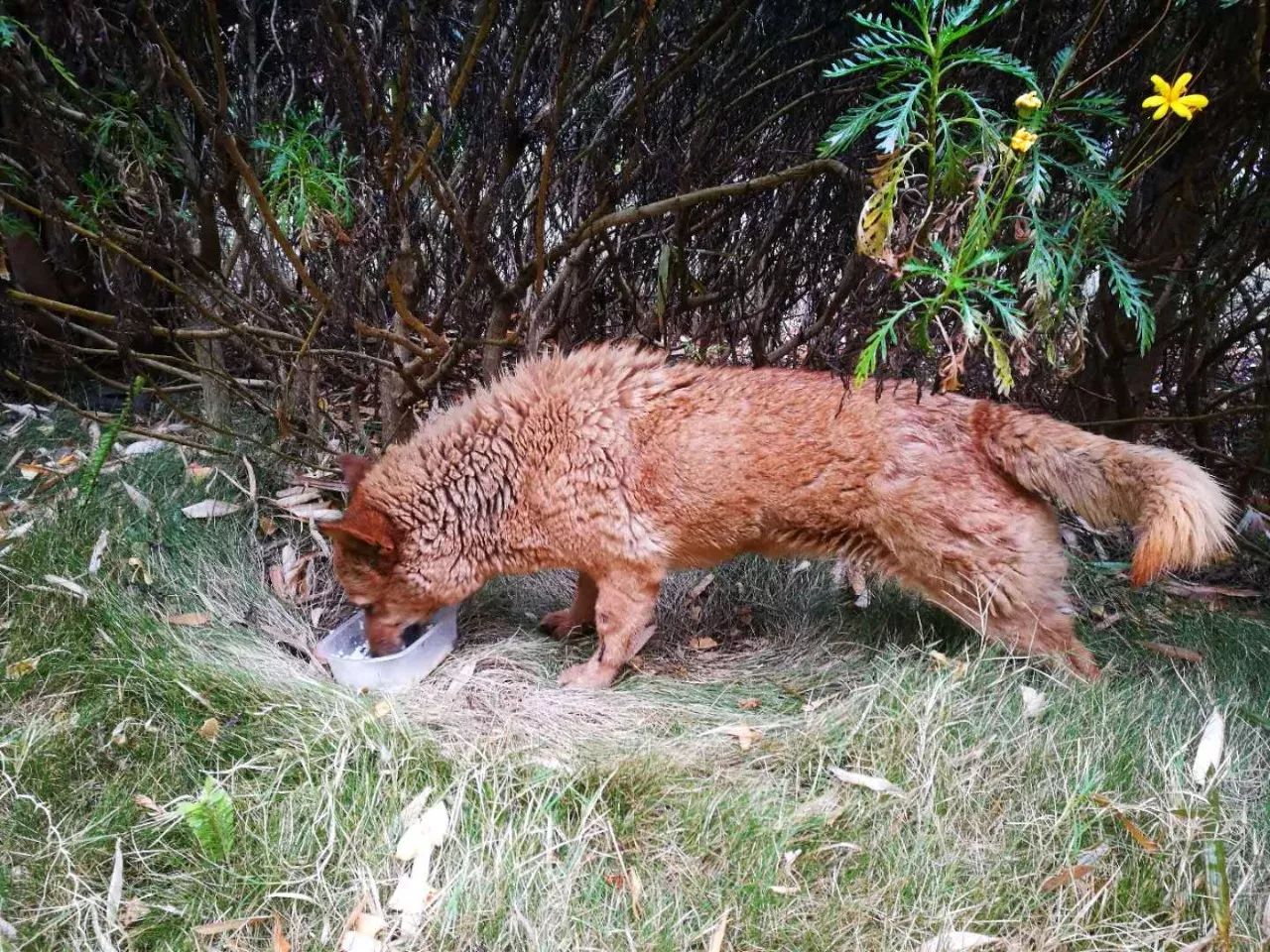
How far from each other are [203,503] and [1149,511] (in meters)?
4.52

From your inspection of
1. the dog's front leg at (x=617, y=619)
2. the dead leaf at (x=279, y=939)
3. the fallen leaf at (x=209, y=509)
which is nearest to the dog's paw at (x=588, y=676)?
the dog's front leg at (x=617, y=619)

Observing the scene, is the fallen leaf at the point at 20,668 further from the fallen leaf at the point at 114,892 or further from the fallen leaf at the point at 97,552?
the fallen leaf at the point at 114,892

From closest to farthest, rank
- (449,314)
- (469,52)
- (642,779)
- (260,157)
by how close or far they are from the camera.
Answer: (642,779) < (469,52) < (260,157) < (449,314)

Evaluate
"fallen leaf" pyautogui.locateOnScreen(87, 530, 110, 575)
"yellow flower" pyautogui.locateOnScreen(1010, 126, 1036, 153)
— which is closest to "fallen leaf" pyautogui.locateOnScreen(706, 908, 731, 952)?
"yellow flower" pyautogui.locateOnScreen(1010, 126, 1036, 153)

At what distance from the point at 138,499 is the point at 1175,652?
16.9ft

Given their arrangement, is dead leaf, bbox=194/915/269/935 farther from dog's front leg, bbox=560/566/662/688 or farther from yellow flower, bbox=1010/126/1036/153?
yellow flower, bbox=1010/126/1036/153

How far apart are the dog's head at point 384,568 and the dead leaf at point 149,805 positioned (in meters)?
1.20

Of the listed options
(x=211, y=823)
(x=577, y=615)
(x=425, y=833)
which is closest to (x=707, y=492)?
(x=577, y=615)

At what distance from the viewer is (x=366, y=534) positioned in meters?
3.80

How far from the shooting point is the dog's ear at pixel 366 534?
3.75m

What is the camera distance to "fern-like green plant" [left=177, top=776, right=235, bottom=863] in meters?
2.80

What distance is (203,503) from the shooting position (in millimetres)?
4777

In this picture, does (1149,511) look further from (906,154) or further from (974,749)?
(906,154)

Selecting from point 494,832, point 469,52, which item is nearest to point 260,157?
point 469,52
